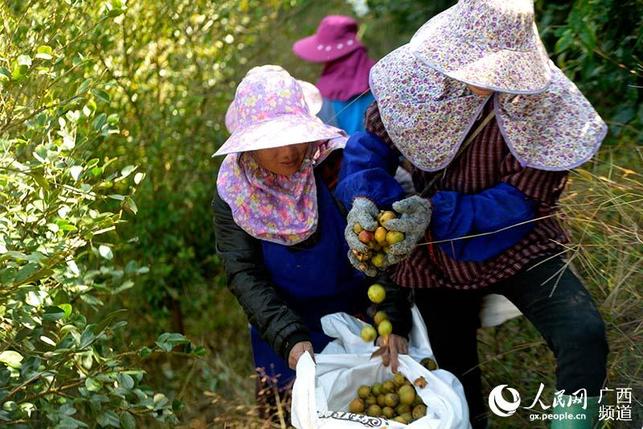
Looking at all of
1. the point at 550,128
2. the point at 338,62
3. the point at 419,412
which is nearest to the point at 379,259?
the point at 419,412

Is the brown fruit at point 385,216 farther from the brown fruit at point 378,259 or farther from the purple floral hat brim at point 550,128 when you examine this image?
the purple floral hat brim at point 550,128

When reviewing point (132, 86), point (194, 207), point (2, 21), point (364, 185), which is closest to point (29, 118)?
point (2, 21)

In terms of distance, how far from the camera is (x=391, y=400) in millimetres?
2771

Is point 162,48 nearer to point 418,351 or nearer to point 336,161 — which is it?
point 336,161

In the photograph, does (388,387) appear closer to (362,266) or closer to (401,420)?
(401,420)

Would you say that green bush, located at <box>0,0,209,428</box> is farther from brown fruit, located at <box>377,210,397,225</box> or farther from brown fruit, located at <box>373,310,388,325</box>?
brown fruit, located at <box>377,210,397,225</box>

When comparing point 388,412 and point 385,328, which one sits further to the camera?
point 385,328

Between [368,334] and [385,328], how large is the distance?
0.06 meters

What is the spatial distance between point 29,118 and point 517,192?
57.8 inches

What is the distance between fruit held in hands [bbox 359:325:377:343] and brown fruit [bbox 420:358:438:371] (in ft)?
0.54

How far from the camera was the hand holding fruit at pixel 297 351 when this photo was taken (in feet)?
9.26

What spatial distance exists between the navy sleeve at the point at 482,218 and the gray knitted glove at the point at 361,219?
0.61 feet

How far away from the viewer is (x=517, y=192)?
2662 mm

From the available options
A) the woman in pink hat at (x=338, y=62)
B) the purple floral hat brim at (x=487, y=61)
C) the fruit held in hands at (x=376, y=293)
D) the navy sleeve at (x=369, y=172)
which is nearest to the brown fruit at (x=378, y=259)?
the navy sleeve at (x=369, y=172)
